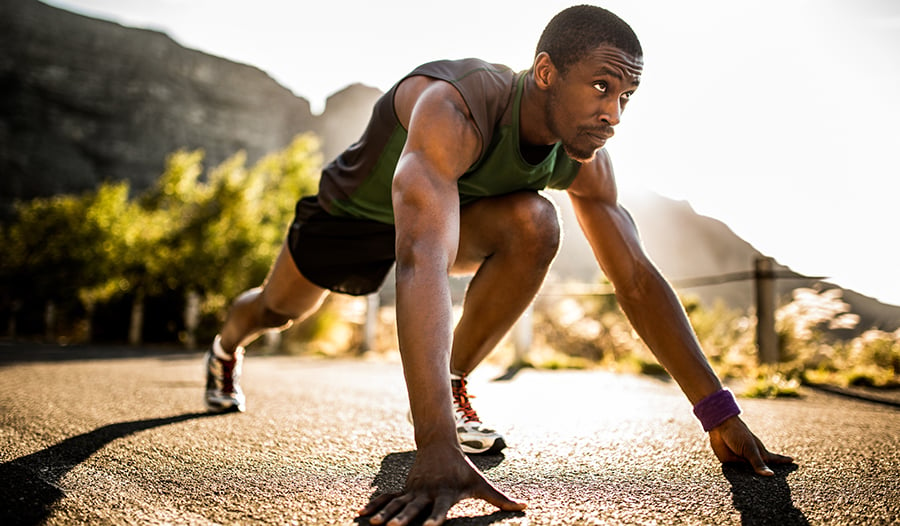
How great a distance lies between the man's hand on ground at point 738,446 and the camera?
1.37 metres

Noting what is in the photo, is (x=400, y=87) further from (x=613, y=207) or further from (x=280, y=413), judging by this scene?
(x=280, y=413)

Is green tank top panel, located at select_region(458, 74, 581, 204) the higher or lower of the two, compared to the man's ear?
lower

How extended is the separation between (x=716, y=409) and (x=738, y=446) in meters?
0.10

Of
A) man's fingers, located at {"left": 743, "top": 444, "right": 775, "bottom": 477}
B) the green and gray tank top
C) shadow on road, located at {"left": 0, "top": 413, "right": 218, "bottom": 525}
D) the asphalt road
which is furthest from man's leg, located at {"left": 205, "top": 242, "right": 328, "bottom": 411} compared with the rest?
man's fingers, located at {"left": 743, "top": 444, "right": 775, "bottom": 477}

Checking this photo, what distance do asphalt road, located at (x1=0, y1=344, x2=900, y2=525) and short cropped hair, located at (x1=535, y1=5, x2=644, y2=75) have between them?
0.97 m

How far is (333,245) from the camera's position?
2.21 m

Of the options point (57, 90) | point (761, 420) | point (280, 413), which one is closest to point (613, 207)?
point (761, 420)

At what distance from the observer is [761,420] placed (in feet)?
7.50

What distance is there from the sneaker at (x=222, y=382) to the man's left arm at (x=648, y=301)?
148 cm

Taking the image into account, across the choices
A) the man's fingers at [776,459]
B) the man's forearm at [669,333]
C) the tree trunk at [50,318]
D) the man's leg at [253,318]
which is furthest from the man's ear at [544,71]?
the tree trunk at [50,318]

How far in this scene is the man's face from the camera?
1.43 meters

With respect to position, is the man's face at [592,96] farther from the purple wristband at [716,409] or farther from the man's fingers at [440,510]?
the man's fingers at [440,510]

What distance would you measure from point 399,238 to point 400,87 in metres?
0.63

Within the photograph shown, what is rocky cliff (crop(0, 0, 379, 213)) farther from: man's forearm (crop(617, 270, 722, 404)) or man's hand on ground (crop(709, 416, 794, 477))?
man's hand on ground (crop(709, 416, 794, 477))
